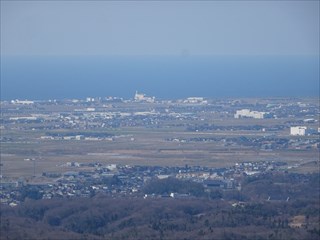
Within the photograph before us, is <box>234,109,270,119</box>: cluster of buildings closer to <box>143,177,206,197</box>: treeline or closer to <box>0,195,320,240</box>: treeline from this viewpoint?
<box>143,177,206,197</box>: treeline

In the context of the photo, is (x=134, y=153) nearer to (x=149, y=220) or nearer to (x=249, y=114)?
(x=149, y=220)

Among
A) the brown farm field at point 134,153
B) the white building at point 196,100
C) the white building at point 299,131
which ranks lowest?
the brown farm field at point 134,153

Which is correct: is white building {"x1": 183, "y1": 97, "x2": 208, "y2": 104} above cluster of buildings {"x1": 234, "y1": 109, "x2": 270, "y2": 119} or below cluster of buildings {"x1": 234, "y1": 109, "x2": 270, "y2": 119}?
above

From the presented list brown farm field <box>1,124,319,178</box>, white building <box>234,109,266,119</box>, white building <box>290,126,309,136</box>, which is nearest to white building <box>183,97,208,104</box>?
white building <box>234,109,266,119</box>

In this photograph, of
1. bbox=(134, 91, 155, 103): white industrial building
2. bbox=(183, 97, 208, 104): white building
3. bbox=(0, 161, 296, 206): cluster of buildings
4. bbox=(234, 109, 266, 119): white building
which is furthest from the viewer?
bbox=(134, 91, 155, 103): white industrial building

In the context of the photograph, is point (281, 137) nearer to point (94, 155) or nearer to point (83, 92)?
point (94, 155)

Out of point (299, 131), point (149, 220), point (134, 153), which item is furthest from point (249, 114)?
point (149, 220)

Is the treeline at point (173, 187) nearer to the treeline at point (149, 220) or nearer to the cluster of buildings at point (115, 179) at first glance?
the cluster of buildings at point (115, 179)

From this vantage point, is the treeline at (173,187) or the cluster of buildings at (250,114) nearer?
the treeline at (173,187)

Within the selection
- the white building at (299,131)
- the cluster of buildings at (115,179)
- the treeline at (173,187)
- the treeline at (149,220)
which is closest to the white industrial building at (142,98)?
the white building at (299,131)

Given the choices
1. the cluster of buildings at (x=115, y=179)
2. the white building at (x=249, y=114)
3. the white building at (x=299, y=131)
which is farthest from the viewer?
the white building at (x=249, y=114)

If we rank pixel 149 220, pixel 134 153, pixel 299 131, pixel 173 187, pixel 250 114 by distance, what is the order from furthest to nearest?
pixel 250 114 → pixel 299 131 → pixel 134 153 → pixel 173 187 → pixel 149 220

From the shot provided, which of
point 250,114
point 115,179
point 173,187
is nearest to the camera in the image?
point 173,187
